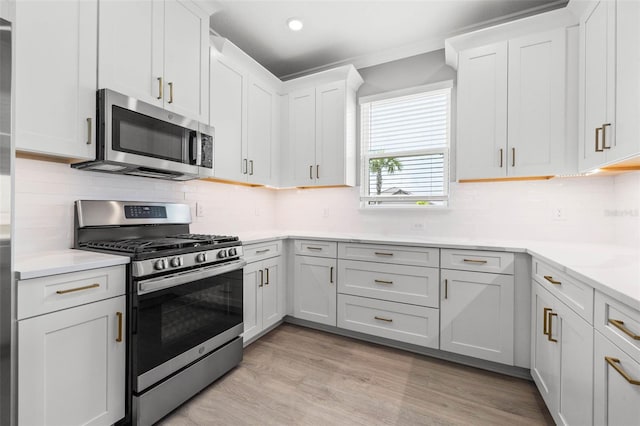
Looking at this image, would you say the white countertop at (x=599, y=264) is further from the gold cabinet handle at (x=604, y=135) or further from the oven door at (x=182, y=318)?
the gold cabinet handle at (x=604, y=135)

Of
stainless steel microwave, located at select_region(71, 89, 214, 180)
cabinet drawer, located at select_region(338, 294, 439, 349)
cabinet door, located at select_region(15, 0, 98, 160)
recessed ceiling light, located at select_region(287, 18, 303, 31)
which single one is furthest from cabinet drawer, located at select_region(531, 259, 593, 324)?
recessed ceiling light, located at select_region(287, 18, 303, 31)

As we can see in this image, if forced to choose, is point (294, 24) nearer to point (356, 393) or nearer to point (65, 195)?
point (65, 195)

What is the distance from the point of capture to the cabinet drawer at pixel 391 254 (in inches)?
93.7

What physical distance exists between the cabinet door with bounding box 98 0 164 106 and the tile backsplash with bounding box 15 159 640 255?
2.00 ft

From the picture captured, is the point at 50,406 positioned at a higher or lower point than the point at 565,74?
lower

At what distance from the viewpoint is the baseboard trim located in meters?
2.15

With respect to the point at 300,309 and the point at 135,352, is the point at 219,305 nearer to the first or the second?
the point at 135,352

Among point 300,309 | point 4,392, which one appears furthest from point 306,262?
point 4,392

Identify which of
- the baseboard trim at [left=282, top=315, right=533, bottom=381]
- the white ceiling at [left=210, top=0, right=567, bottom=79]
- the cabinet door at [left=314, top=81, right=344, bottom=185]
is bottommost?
the baseboard trim at [left=282, top=315, right=533, bottom=381]

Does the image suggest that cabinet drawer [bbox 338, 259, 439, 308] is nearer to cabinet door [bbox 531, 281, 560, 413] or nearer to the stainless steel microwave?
cabinet door [bbox 531, 281, 560, 413]

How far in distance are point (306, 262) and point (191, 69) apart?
189 cm

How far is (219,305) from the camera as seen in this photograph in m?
2.05

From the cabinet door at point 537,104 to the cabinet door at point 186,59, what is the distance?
95.3 inches

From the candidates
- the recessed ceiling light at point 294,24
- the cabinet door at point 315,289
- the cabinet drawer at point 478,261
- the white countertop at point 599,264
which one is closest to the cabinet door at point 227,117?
the recessed ceiling light at point 294,24
